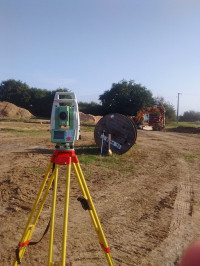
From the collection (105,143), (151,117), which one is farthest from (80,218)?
(151,117)

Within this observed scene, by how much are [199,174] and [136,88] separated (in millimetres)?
35607

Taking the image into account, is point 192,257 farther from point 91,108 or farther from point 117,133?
point 91,108

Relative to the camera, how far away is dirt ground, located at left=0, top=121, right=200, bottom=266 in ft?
11.4

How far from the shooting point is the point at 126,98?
40.9 metres

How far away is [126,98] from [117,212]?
121 feet

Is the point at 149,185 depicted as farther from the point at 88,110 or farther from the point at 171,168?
the point at 88,110

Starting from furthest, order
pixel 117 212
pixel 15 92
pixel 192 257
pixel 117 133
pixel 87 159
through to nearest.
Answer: pixel 15 92 → pixel 117 133 → pixel 87 159 → pixel 117 212 → pixel 192 257

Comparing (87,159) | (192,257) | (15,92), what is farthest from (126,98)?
(192,257)

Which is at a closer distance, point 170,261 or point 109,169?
point 170,261

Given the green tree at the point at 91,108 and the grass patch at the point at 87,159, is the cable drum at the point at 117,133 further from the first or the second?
the green tree at the point at 91,108

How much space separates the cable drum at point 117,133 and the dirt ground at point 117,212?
1.34 m

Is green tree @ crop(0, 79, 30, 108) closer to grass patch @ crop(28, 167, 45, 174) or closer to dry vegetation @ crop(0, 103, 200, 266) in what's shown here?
dry vegetation @ crop(0, 103, 200, 266)

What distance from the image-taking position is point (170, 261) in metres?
3.36

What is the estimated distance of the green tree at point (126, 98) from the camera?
4078 centimetres
